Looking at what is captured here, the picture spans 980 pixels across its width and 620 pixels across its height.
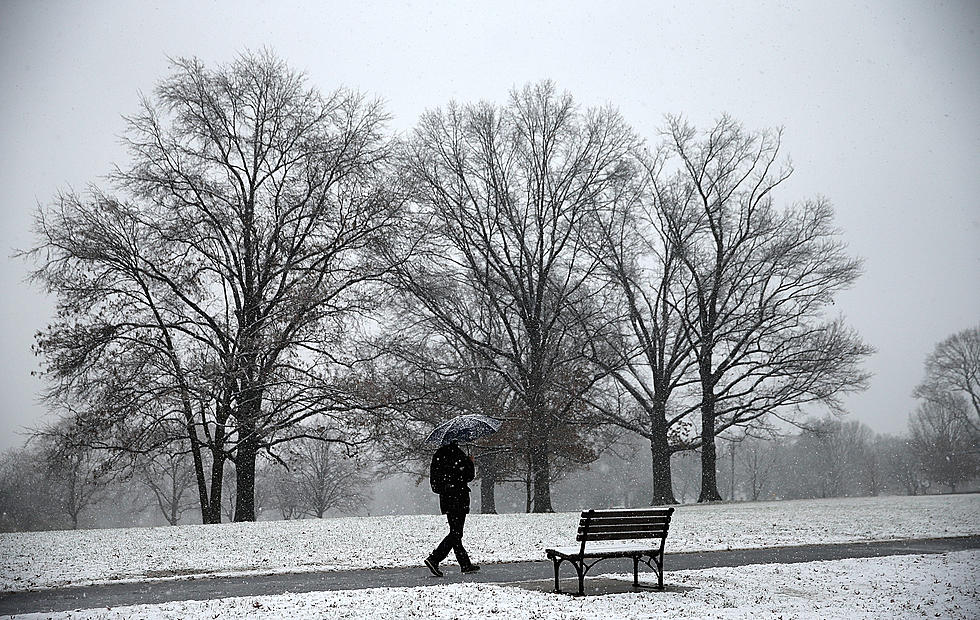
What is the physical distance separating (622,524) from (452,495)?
245cm

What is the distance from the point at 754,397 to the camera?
111 ft

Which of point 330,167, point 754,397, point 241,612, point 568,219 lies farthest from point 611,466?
point 241,612

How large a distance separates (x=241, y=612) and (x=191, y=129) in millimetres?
22660

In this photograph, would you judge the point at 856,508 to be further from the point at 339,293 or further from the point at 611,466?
the point at 611,466

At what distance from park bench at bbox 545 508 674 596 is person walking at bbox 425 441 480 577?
1737mm

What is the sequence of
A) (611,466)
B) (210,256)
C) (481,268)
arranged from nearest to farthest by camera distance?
(210,256) < (481,268) < (611,466)

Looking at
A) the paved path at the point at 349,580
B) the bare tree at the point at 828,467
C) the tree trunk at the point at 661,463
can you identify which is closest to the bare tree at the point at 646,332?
the tree trunk at the point at 661,463

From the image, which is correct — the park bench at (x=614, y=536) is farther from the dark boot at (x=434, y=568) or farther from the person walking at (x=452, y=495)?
the dark boot at (x=434, y=568)

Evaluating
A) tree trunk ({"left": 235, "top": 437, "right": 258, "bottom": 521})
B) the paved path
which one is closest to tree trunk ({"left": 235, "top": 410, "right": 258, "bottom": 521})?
tree trunk ({"left": 235, "top": 437, "right": 258, "bottom": 521})

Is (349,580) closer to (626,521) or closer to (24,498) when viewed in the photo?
(626,521)

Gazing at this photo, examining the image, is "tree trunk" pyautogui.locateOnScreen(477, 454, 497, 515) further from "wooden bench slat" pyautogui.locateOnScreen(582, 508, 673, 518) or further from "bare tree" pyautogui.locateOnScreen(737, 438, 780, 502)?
"bare tree" pyautogui.locateOnScreen(737, 438, 780, 502)

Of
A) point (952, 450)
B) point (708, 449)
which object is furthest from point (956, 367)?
point (708, 449)

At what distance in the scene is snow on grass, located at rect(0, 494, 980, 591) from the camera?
40.1ft

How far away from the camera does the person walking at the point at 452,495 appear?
11094 millimetres
